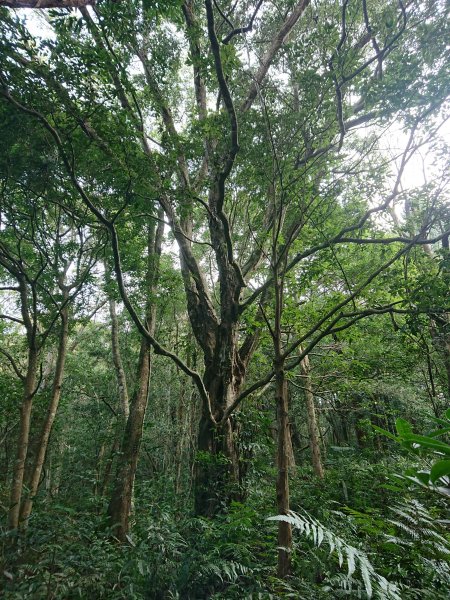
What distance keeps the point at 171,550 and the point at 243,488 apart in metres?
1.99

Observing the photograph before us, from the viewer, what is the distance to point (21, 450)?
17.5 ft

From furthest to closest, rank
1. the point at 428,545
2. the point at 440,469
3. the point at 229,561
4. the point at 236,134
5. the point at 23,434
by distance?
the point at 23,434
the point at 236,134
the point at 229,561
the point at 428,545
the point at 440,469

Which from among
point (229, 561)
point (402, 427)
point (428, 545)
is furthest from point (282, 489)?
point (402, 427)

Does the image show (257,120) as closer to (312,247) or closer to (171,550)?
(312,247)

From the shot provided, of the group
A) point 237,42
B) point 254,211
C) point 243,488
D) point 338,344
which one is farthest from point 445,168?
point 243,488

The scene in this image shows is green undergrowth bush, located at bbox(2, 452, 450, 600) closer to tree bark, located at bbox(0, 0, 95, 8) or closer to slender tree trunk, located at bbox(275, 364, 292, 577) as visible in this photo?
slender tree trunk, located at bbox(275, 364, 292, 577)

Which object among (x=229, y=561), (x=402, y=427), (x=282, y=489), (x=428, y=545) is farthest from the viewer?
(x=229, y=561)

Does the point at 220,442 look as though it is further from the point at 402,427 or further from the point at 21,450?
the point at 402,427

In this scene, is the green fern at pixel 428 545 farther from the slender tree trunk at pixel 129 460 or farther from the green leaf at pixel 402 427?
the slender tree trunk at pixel 129 460

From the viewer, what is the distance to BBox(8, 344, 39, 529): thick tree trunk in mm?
4902

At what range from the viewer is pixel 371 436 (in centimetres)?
1186

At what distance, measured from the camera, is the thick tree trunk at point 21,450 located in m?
4.90

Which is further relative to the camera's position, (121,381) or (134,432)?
(121,381)

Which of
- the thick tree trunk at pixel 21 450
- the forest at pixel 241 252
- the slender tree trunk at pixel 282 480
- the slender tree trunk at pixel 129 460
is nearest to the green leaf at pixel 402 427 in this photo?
the forest at pixel 241 252
